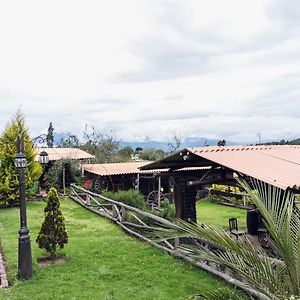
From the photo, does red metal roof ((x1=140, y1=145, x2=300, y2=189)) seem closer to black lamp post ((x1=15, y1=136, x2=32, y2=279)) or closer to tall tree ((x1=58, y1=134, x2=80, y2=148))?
black lamp post ((x1=15, y1=136, x2=32, y2=279))

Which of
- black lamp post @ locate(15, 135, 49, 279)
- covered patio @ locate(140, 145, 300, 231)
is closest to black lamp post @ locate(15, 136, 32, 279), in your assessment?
black lamp post @ locate(15, 135, 49, 279)

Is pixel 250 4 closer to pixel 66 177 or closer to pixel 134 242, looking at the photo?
pixel 134 242

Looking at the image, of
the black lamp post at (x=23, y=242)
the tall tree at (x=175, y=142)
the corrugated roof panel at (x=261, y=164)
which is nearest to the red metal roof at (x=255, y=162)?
the corrugated roof panel at (x=261, y=164)

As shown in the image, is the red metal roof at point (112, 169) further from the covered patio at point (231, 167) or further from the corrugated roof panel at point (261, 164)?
the corrugated roof panel at point (261, 164)

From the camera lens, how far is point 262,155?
27.1 ft

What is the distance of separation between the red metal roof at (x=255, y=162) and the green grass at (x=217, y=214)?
540cm

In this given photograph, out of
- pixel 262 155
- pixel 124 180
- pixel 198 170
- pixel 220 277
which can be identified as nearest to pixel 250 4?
pixel 262 155

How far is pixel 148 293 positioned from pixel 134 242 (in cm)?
319

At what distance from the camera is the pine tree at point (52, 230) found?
7215 millimetres

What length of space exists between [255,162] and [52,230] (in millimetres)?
4313

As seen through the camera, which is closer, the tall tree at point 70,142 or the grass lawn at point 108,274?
the grass lawn at point 108,274

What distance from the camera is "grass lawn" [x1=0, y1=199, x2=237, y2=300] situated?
18.8ft

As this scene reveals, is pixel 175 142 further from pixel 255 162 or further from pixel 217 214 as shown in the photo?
pixel 255 162

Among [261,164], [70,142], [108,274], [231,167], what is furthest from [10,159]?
[70,142]
